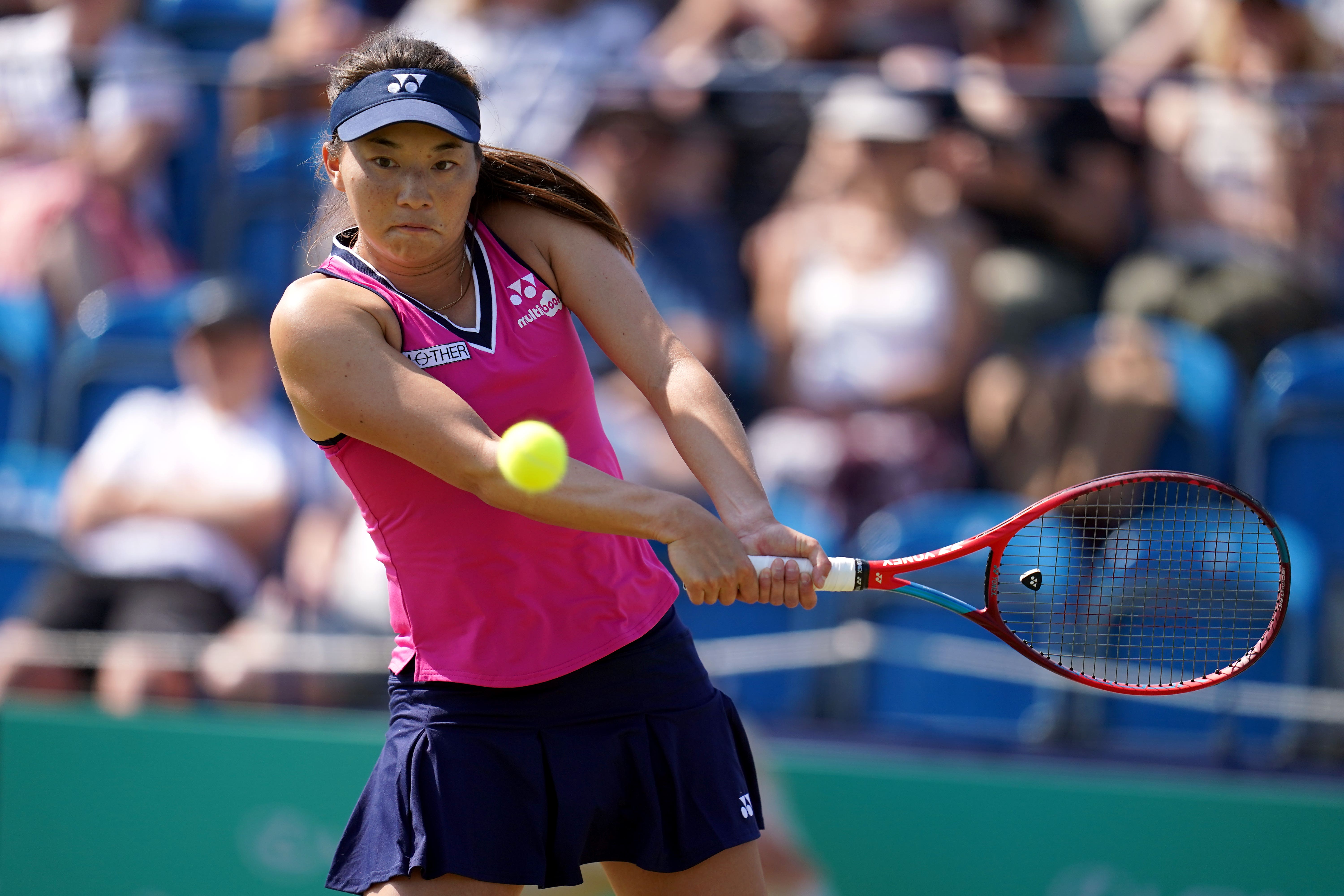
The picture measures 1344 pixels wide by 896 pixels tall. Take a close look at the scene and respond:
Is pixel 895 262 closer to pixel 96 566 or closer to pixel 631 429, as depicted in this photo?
pixel 631 429

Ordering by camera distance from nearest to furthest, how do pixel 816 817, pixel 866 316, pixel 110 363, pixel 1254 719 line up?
pixel 1254 719, pixel 816 817, pixel 866 316, pixel 110 363

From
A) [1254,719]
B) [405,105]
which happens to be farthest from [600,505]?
[1254,719]

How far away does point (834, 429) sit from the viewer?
498cm

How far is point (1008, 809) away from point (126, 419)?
139 inches

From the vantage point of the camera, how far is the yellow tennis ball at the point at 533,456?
2.05 m

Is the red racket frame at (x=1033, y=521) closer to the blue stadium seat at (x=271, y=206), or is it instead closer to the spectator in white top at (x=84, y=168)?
the blue stadium seat at (x=271, y=206)

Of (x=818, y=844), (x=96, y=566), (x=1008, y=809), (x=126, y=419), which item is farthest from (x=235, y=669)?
(x=1008, y=809)

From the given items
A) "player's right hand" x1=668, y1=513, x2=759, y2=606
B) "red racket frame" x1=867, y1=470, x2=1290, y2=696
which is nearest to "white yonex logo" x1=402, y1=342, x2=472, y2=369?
"player's right hand" x1=668, y1=513, x2=759, y2=606

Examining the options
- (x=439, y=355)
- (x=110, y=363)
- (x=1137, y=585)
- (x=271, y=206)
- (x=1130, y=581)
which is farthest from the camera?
(x=110, y=363)

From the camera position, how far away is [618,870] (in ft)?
8.44

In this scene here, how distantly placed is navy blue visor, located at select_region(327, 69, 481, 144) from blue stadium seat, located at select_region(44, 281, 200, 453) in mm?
3362

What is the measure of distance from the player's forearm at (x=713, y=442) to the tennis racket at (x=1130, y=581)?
110 mm

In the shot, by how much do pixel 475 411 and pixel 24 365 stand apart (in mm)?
3969

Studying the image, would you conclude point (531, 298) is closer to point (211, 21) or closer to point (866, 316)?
point (866, 316)
